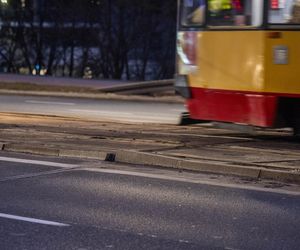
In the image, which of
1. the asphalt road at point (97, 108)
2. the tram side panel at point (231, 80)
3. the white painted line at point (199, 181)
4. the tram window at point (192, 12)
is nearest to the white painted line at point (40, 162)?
the white painted line at point (199, 181)

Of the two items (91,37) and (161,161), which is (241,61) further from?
(91,37)

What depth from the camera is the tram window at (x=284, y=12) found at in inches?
445

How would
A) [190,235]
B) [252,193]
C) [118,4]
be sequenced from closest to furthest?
[190,235] → [252,193] → [118,4]

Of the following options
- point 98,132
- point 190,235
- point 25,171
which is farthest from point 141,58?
point 190,235

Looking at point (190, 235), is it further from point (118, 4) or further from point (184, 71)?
point (118, 4)

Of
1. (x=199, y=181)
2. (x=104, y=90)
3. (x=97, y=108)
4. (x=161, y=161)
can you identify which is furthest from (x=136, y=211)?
(x=104, y=90)

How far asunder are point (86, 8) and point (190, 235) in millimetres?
41149

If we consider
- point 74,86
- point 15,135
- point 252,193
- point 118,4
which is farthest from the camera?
point 118,4

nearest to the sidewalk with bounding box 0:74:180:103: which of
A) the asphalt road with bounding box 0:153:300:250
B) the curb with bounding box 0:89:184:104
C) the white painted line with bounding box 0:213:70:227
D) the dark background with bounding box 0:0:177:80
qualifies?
the curb with bounding box 0:89:184:104

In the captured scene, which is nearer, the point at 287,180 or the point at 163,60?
the point at 287,180

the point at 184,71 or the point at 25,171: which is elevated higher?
the point at 184,71

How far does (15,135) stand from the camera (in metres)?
13.2

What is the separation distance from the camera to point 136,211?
7.70 meters

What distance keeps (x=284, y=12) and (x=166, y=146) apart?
2.88 meters
